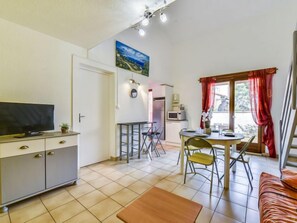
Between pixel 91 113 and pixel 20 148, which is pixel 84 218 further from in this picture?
pixel 91 113

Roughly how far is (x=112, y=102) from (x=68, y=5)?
211 cm

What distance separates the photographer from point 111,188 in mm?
2307

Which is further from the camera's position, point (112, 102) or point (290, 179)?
point (112, 102)

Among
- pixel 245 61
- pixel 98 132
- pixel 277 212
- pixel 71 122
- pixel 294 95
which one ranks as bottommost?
pixel 277 212

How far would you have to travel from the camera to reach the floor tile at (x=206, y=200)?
1.91m

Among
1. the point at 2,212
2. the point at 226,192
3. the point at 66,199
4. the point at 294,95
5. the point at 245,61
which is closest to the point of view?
the point at 294,95

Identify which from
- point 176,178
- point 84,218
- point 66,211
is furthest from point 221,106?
point 66,211

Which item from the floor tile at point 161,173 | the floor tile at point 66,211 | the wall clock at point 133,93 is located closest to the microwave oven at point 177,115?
the wall clock at point 133,93

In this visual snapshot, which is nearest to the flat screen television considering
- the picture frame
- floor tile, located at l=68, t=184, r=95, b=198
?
floor tile, located at l=68, t=184, r=95, b=198

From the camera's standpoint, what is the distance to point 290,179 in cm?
151

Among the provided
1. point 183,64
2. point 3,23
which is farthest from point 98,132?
point 183,64

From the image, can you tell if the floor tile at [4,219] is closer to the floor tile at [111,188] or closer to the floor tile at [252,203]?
the floor tile at [111,188]

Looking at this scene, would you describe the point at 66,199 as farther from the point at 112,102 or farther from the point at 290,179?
the point at 290,179

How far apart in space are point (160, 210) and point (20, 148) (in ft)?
6.18
